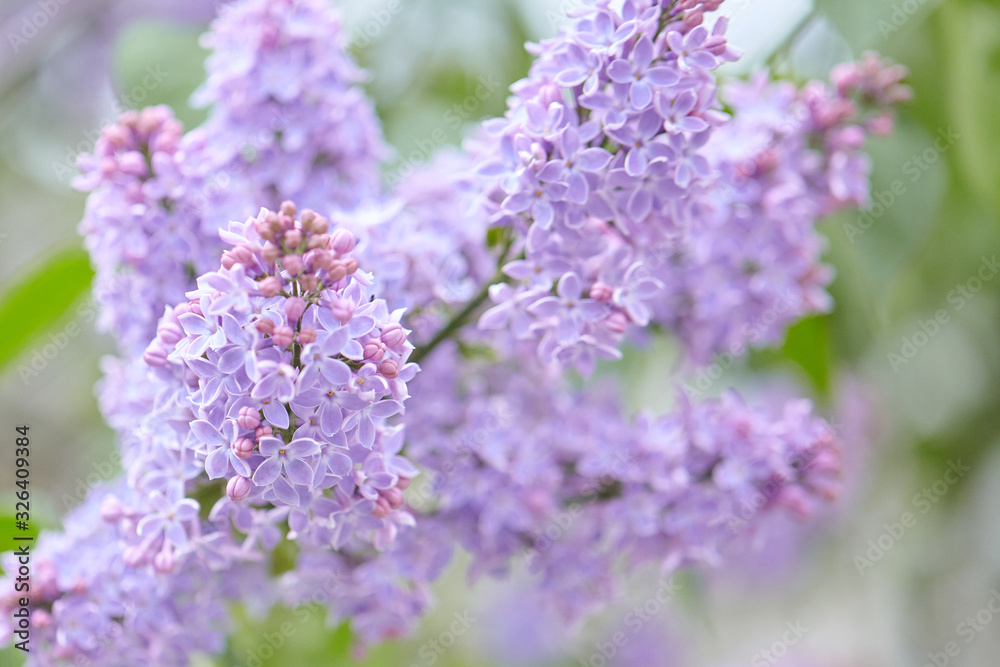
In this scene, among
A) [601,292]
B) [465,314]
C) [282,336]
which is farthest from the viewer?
[465,314]

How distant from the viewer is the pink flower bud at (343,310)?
34.6 inches

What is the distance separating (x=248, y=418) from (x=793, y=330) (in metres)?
1.21

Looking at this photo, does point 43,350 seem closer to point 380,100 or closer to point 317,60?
point 380,100

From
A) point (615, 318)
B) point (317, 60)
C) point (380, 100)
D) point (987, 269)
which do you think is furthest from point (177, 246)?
point (987, 269)

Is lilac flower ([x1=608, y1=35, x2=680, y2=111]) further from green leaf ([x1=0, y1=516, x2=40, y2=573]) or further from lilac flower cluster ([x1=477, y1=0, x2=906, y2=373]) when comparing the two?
green leaf ([x1=0, y1=516, x2=40, y2=573])

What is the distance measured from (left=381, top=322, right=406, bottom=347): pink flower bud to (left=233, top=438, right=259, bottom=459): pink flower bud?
6.6 inches

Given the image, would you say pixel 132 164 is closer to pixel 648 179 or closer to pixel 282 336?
pixel 282 336

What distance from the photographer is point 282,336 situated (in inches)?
34.4

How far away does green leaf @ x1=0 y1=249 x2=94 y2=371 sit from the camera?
1.43 metres

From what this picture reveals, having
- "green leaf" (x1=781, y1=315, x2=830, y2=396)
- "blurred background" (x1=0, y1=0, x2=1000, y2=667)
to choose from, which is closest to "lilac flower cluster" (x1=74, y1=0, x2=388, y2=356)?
"blurred background" (x1=0, y1=0, x2=1000, y2=667)

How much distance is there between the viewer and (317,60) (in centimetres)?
133

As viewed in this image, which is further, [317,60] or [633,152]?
[317,60]

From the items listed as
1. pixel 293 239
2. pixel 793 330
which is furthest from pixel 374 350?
pixel 793 330

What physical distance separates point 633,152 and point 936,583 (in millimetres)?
2303
